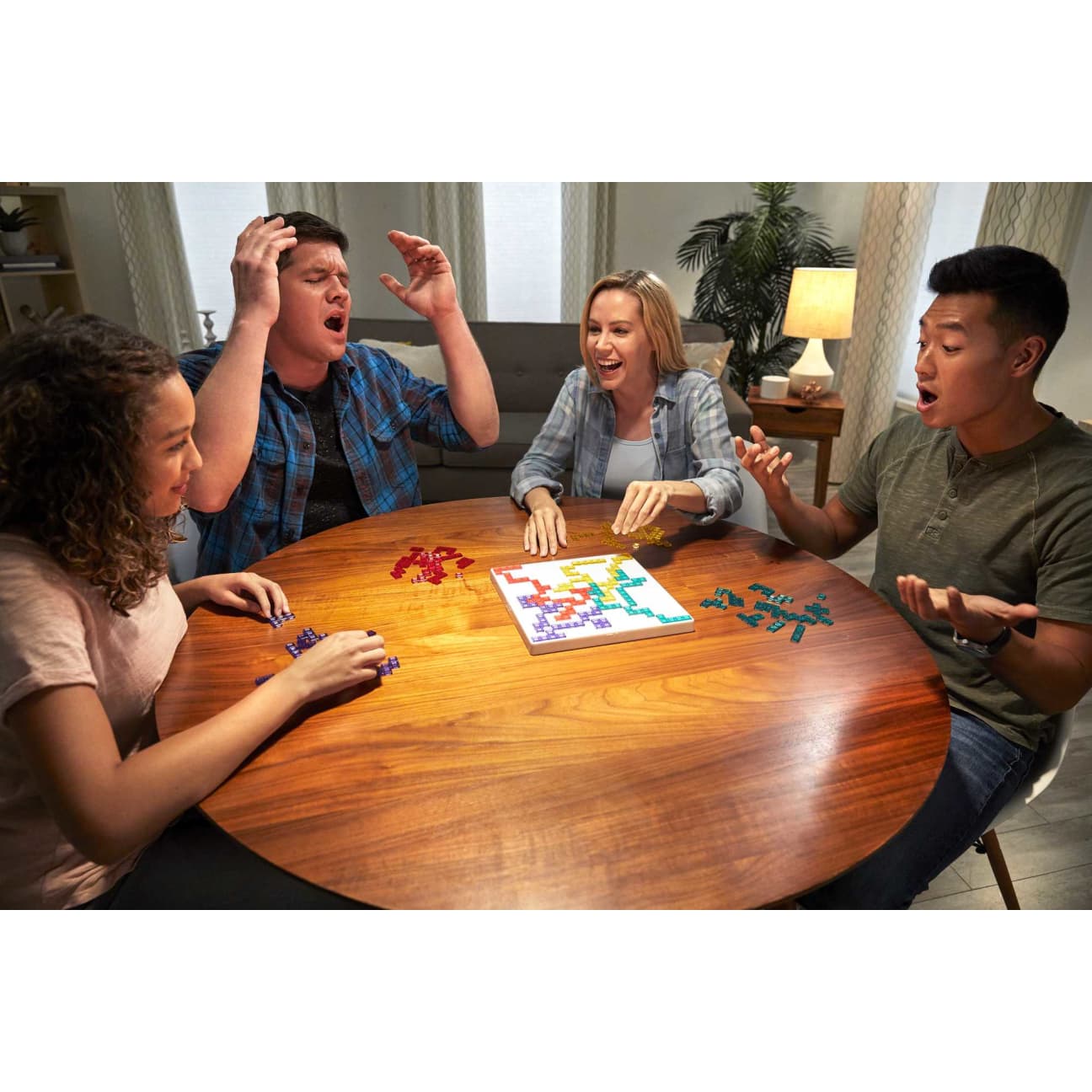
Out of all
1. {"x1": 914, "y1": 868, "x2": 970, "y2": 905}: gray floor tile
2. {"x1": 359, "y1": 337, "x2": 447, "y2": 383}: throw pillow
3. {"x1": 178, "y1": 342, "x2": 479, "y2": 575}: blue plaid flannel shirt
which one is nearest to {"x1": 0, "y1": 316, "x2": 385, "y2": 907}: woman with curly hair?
{"x1": 178, "y1": 342, "x2": 479, "y2": 575}: blue plaid flannel shirt

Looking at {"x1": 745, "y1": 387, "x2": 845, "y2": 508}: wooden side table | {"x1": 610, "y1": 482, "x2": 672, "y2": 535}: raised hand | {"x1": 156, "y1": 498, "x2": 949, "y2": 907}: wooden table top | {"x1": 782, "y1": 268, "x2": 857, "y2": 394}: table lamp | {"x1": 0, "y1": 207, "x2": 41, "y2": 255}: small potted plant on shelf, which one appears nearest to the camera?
{"x1": 156, "y1": 498, "x2": 949, "y2": 907}: wooden table top

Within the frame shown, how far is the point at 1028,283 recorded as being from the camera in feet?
3.94

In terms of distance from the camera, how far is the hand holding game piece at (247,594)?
1.29 metres

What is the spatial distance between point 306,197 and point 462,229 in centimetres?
104

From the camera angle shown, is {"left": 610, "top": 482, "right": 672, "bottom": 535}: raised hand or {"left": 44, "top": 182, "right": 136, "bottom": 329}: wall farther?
{"left": 44, "top": 182, "right": 136, "bottom": 329}: wall

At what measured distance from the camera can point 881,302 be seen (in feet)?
12.7

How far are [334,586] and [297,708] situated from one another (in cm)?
41

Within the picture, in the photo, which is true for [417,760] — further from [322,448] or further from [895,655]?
[322,448]

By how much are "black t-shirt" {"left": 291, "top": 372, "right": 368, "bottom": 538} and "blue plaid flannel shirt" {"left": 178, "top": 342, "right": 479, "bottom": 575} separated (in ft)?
0.09

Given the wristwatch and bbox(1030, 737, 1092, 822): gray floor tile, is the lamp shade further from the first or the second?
the wristwatch

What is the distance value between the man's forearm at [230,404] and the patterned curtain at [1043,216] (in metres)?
1.49

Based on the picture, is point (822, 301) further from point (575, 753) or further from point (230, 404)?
point (575, 753)

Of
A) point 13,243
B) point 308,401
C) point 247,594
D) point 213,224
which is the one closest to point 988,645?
point 247,594

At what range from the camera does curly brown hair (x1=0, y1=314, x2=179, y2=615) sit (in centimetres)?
85
